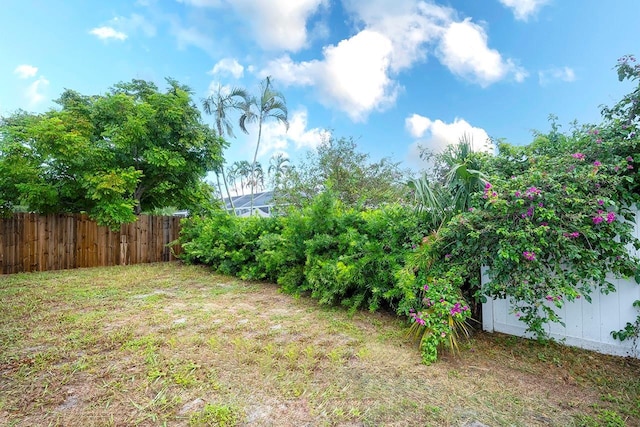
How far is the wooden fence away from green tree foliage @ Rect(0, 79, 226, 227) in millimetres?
413

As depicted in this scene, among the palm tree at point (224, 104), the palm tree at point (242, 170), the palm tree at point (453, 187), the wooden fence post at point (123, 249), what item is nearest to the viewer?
the palm tree at point (453, 187)

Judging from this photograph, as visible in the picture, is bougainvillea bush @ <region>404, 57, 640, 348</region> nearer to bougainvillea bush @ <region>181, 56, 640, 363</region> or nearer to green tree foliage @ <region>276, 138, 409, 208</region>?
bougainvillea bush @ <region>181, 56, 640, 363</region>

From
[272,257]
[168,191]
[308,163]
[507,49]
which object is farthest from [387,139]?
[168,191]

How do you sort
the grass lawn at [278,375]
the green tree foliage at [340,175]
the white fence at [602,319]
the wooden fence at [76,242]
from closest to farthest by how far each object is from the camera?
the grass lawn at [278,375] < the white fence at [602,319] < the wooden fence at [76,242] < the green tree foliage at [340,175]

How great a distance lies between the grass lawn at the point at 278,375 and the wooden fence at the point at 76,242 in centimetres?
397

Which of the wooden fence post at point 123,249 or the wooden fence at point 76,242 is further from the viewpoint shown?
the wooden fence post at point 123,249

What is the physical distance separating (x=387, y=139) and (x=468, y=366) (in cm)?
719

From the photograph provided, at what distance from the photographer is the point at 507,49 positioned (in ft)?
16.9

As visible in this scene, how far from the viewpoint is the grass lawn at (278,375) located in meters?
1.74

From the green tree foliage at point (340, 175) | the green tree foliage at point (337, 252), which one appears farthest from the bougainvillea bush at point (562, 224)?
the green tree foliage at point (340, 175)

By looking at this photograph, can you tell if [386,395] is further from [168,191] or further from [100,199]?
[168,191]

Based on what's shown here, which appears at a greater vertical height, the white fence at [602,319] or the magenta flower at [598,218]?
the magenta flower at [598,218]

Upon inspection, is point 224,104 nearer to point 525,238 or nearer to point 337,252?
point 337,252

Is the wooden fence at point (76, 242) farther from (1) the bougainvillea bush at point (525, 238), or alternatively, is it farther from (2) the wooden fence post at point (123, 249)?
(1) the bougainvillea bush at point (525, 238)
